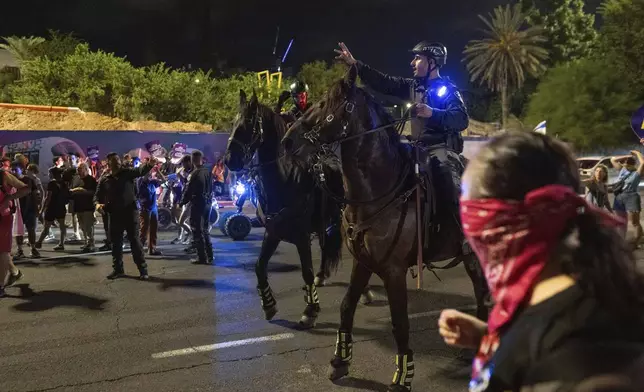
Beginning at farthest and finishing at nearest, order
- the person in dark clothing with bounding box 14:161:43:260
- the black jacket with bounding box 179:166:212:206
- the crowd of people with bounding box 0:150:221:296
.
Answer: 1. the person in dark clothing with bounding box 14:161:43:260
2. the black jacket with bounding box 179:166:212:206
3. the crowd of people with bounding box 0:150:221:296

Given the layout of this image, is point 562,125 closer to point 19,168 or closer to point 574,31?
point 574,31

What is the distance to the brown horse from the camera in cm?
459

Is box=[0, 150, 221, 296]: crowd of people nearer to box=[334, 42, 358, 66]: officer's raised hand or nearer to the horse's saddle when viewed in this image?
box=[334, 42, 358, 66]: officer's raised hand

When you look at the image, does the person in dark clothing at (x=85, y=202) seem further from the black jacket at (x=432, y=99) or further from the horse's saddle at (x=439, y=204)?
the horse's saddle at (x=439, y=204)

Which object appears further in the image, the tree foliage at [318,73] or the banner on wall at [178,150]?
the tree foliage at [318,73]

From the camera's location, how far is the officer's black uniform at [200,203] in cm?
1027

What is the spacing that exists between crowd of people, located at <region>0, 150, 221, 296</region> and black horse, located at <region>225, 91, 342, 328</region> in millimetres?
3096

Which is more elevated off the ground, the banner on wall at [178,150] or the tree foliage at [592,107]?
the tree foliage at [592,107]

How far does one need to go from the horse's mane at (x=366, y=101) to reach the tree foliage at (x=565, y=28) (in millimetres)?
55176

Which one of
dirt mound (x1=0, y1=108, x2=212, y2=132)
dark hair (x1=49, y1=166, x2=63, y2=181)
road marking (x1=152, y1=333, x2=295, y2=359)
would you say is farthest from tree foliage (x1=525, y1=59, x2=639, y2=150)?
road marking (x1=152, y1=333, x2=295, y2=359)

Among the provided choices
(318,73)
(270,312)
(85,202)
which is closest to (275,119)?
(270,312)

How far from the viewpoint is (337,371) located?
A: 4777 mm

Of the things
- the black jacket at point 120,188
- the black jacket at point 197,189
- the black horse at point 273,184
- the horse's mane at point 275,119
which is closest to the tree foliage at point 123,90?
the black jacket at point 197,189

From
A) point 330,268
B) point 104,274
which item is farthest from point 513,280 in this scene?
point 104,274
